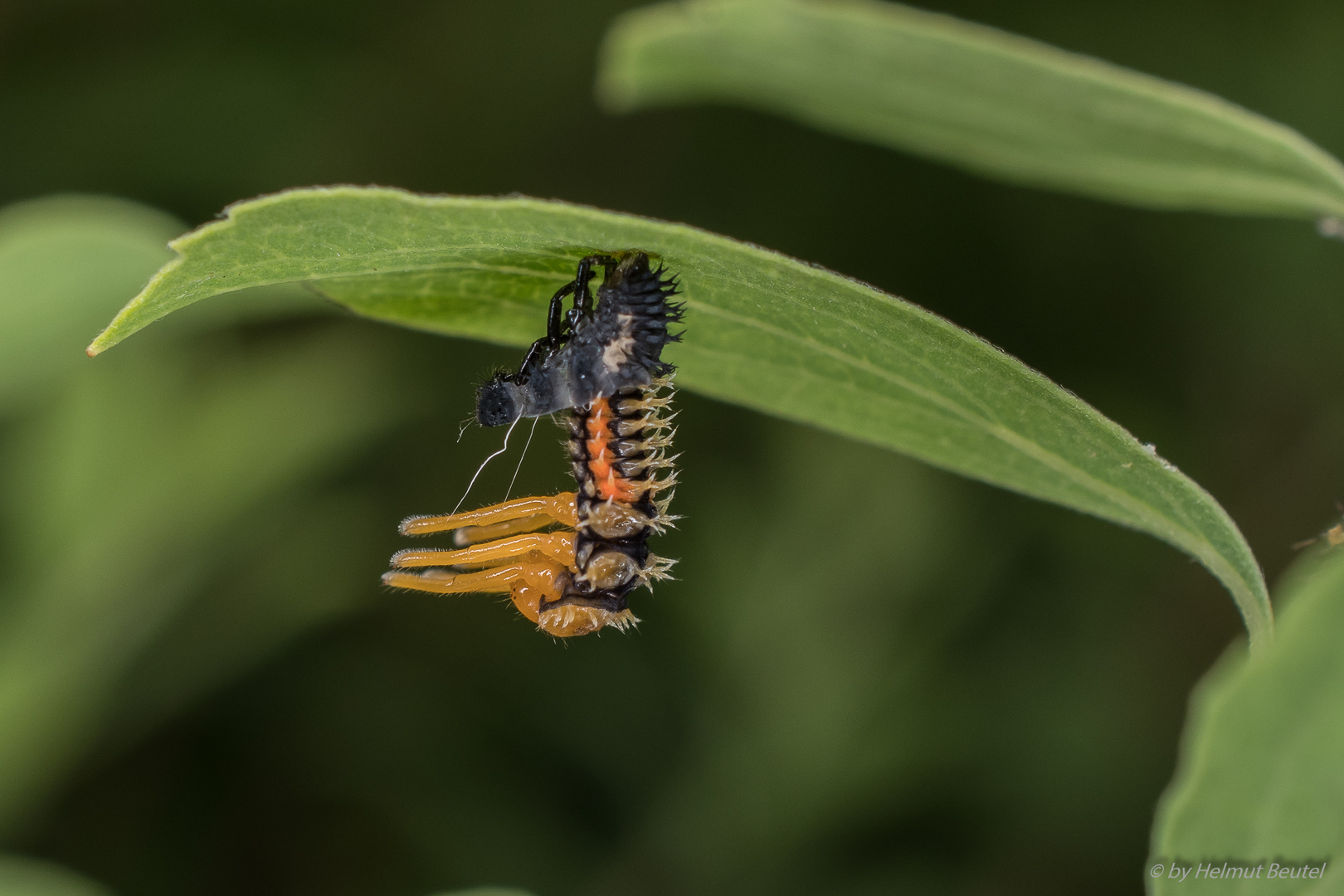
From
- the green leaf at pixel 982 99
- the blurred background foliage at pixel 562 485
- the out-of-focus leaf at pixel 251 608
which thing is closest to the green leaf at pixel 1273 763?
the green leaf at pixel 982 99

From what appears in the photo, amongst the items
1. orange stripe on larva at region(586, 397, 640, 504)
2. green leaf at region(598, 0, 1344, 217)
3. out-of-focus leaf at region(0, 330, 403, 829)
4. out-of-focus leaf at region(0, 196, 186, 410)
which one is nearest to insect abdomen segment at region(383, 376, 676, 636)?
orange stripe on larva at region(586, 397, 640, 504)

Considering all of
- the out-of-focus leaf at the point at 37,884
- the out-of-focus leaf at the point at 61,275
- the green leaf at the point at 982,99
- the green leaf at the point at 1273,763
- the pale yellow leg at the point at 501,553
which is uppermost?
the green leaf at the point at 982,99

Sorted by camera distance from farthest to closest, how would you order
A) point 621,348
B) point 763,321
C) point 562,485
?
point 562,485, point 621,348, point 763,321

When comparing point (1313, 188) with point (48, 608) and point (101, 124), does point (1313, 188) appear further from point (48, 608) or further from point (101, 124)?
point (101, 124)

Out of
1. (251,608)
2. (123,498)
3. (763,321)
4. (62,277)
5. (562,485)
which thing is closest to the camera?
(763,321)

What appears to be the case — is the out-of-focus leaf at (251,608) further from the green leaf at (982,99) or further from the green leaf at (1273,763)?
the green leaf at (1273,763)

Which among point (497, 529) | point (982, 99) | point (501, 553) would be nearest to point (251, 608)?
point (497, 529)

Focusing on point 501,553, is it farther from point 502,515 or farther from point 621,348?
point 621,348
